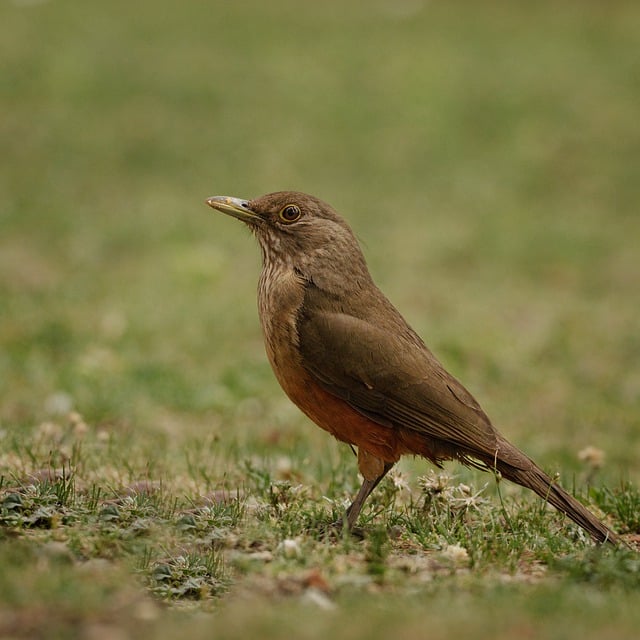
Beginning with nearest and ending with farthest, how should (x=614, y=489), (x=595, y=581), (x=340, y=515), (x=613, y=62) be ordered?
(x=595, y=581) → (x=340, y=515) → (x=614, y=489) → (x=613, y=62)

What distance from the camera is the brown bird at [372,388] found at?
5.18 meters

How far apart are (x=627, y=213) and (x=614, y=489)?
10.9m

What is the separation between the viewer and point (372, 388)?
205 inches

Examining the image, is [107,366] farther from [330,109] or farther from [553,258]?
[330,109]

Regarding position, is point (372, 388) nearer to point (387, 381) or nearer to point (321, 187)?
point (387, 381)

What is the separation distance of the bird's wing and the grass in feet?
1.06

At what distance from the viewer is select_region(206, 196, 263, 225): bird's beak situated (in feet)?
19.1

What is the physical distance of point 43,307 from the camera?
1041 centimetres

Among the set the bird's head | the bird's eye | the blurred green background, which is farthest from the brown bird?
the blurred green background

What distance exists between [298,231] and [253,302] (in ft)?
18.2

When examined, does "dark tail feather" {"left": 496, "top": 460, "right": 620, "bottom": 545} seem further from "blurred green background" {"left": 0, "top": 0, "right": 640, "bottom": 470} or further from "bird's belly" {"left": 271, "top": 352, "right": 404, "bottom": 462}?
"blurred green background" {"left": 0, "top": 0, "right": 640, "bottom": 470}

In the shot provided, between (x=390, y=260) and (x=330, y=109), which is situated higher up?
(x=330, y=109)

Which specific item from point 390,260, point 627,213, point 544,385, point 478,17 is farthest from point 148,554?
point 478,17

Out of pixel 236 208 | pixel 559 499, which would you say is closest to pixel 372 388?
pixel 559 499
